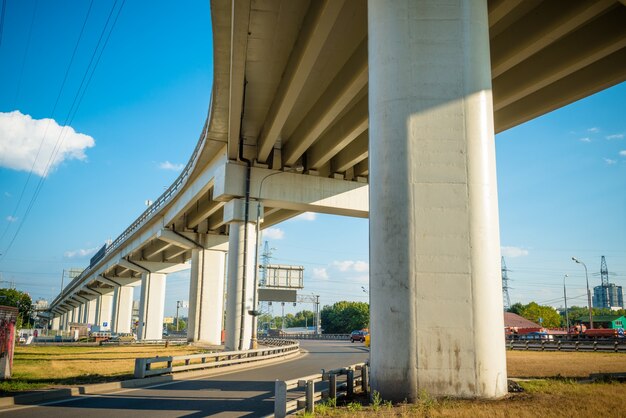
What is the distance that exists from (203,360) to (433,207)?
12949mm

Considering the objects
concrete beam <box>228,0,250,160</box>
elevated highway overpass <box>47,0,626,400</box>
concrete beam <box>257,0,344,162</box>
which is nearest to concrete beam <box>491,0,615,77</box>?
elevated highway overpass <box>47,0,626,400</box>

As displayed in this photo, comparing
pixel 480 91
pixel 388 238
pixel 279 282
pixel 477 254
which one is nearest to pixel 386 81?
pixel 480 91

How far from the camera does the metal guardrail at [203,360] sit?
52.8 feet

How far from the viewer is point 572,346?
36781mm

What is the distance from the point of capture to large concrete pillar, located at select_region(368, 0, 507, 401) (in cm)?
1000

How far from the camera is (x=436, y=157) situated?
35.3ft

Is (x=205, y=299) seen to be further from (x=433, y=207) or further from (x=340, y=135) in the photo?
(x=433, y=207)

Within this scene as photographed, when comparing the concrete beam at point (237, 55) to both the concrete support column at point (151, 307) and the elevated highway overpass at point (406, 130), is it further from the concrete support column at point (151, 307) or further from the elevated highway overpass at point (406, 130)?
the concrete support column at point (151, 307)

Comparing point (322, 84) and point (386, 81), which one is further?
point (322, 84)

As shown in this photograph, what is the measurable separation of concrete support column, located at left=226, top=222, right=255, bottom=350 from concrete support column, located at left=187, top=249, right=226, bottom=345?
16745mm

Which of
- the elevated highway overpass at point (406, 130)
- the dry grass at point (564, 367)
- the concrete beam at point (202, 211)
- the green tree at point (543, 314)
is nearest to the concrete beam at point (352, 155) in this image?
the elevated highway overpass at point (406, 130)

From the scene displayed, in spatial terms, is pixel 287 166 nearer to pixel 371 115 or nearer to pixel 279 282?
pixel 371 115

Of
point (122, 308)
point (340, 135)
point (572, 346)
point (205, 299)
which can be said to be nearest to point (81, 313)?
point (122, 308)

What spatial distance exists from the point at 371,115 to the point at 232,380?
10067 millimetres
